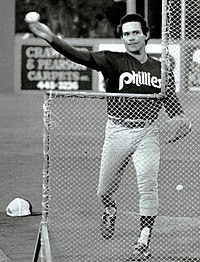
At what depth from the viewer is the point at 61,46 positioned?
6.85m

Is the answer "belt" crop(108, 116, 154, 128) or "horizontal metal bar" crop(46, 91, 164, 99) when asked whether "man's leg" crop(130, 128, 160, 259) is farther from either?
"horizontal metal bar" crop(46, 91, 164, 99)

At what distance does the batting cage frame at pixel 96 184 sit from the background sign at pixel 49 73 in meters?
3.61

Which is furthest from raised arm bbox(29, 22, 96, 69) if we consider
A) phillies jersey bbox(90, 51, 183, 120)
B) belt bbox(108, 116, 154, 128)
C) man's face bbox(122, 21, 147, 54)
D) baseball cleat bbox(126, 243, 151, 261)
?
baseball cleat bbox(126, 243, 151, 261)

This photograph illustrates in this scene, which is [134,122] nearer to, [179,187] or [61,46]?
[61,46]


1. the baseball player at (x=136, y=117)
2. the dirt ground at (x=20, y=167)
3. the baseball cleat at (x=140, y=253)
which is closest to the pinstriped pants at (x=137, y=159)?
the baseball player at (x=136, y=117)

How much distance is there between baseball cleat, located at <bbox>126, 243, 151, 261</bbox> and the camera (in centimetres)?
720

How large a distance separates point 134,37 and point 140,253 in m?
1.83

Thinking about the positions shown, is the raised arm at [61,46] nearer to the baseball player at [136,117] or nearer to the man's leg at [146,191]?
the baseball player at [136,117]

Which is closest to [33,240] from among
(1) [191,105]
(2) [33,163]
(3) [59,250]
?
(3) [59,250]

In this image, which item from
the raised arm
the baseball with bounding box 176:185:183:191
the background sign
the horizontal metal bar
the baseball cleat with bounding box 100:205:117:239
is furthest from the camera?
the background sign

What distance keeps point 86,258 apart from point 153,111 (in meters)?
1.36

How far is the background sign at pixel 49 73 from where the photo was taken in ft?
66.5

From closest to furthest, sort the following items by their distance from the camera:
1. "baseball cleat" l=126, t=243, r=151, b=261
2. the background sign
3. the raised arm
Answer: the raised arm → "baseball cleat" l=126, t=243, r=151, b=261 → the background sign

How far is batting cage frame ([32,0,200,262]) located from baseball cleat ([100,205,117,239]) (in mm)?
65
